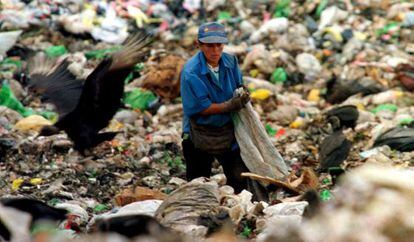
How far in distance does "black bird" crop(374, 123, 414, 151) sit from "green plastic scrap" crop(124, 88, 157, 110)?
7.81 feet

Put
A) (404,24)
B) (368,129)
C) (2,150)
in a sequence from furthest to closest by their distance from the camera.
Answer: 1. (404,24)
2. (368,129)
3. (2,150)

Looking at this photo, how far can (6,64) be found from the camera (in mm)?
9047

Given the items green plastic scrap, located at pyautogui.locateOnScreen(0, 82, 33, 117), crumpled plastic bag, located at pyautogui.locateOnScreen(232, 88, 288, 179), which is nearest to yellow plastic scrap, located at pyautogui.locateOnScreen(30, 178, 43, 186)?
green plastic scrap, located at pyautogui.locateOnScreen(0, 82, 33, 117)

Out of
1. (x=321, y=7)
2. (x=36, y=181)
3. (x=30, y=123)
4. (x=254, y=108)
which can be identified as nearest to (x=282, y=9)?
(x=321, y=7)

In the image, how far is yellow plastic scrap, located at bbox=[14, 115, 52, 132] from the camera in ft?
24.4

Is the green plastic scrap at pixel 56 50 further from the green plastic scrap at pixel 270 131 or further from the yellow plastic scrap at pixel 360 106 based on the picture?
the yellow plastic scrap at pixel 360 106

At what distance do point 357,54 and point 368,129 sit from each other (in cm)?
258

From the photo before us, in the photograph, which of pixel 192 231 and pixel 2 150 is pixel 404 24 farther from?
pixel 192 231

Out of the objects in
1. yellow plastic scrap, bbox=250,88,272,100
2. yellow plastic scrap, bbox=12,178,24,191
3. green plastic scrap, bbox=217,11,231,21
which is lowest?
green plastic scrap, bbox=217,11,231,21

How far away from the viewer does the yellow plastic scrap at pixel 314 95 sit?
8961 mm

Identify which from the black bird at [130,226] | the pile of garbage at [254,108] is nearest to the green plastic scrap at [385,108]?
the pile of garbage at [254,108]

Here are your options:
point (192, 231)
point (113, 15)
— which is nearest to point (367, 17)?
point (113, 15)

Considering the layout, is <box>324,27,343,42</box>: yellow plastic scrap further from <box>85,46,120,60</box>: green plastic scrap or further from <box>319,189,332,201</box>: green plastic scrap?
<box>319,189,332,201</box>: green plastic scrap

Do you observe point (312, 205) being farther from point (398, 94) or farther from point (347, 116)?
point (398, 94)
